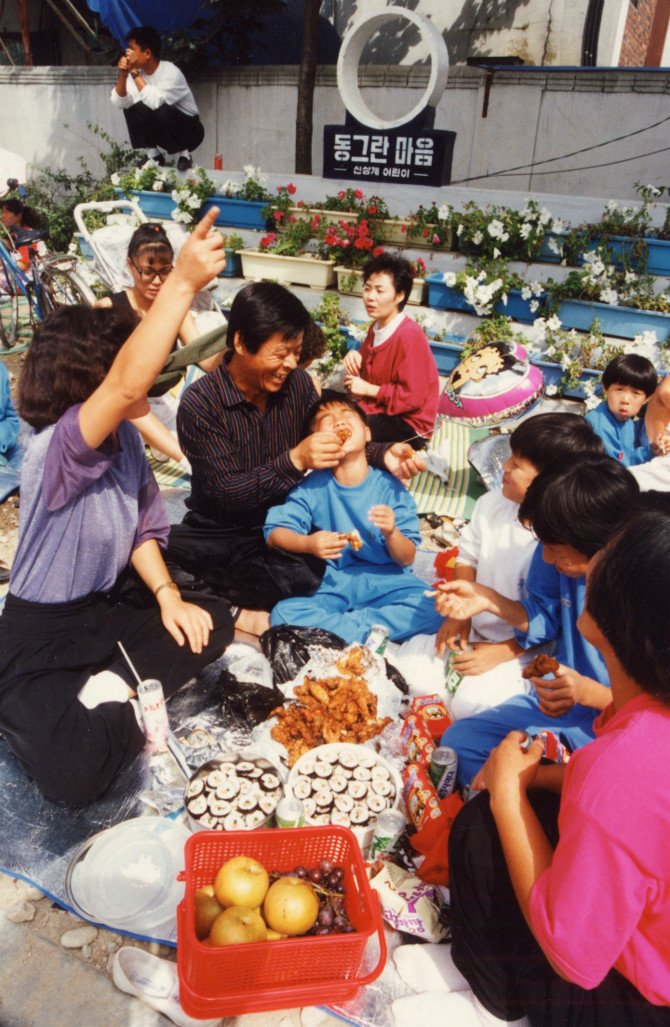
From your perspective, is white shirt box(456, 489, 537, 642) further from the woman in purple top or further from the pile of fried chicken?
the woman in purple top

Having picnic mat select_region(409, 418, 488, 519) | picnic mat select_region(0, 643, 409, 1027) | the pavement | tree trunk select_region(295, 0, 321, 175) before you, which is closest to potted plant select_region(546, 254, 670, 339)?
picnic mat select_region(409, 418, 488, 519)

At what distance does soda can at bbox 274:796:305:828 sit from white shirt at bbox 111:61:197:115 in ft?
29.3

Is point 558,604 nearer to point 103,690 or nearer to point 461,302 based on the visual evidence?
point 103,690

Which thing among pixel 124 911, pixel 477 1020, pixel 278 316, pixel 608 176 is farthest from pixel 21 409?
pixel 608 176

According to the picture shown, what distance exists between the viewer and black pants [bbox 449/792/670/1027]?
150 centimetres

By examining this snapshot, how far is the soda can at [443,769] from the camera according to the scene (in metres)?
2.24

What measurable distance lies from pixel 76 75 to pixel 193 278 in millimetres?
12389

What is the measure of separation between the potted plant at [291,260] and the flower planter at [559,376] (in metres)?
2.57

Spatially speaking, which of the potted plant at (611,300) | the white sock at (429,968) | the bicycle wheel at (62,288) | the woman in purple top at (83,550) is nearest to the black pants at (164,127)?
the bicycle wheel at (62,288)

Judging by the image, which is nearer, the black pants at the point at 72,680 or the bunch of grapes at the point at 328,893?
the bunch of grapes at the point at 328,893

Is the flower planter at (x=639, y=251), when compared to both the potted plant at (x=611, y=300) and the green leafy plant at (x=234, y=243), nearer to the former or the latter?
the potted plant at (x=611, y=300)

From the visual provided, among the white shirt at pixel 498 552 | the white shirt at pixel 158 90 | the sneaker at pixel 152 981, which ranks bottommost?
the sneaker at pixel 152 981

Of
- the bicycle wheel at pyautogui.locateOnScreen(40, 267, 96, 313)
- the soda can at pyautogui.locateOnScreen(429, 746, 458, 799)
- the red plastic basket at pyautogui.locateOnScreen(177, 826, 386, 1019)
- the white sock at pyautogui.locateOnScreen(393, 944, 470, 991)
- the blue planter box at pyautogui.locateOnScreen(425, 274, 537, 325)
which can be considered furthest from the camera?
the bicycle wheel at pyautogui.locateOnScreen(40, 267, 96, 313)

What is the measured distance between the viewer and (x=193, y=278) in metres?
1.98
